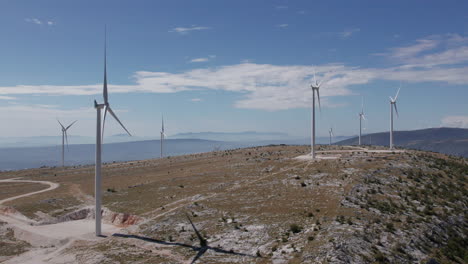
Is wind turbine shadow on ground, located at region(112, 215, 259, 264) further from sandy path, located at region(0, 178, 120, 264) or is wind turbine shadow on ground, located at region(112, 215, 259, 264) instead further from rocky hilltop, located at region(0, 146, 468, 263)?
sandy path, located at region(0, 178, 120, 264)

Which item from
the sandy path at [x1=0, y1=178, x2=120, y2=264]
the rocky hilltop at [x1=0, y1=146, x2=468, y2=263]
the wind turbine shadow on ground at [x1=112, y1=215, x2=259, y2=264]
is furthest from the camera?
the sandy path at [x1=0, y1=178, x2=120, y2=264]

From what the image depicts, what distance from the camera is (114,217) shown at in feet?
224

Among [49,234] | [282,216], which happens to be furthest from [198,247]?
[49,234]

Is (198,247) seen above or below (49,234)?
above

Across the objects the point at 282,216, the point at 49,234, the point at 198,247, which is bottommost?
the point at 49,234

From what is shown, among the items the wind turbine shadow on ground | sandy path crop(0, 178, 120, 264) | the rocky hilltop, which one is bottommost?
sandy path crop(0, 178, 120, 264)

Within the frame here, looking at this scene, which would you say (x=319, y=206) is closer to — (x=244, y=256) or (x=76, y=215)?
(x=244, y=256)

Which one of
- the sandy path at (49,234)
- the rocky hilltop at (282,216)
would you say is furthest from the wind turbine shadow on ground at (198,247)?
the sandy path at (49,234)

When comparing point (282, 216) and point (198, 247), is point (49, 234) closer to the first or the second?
point (198, 247)

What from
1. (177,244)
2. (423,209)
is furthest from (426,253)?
(177,244)

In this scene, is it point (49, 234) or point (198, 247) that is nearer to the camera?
point (198, 247)

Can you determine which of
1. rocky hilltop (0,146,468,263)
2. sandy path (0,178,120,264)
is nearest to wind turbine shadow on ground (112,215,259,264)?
rocky hilltop (0,146,468,263)

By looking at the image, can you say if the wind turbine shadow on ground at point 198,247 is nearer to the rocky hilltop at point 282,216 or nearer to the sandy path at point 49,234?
the rocky hilltop at point 282,216

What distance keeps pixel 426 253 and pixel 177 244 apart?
1396 inches
